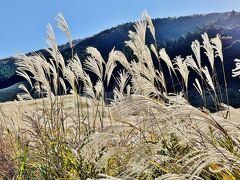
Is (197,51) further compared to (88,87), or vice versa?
(88,87)

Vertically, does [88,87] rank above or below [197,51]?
below

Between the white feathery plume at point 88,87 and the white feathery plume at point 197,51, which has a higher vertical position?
the white feathery plume at point 197,51

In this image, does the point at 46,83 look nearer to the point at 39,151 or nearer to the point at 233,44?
the point at 39,151

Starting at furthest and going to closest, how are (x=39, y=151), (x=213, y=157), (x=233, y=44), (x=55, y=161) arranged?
(x=233, y=44)
(x=39, y=151)
(x=55, y=161)
(x=213, y=157)

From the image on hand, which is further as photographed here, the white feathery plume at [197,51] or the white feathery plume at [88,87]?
the white feathery plume at [88,87]

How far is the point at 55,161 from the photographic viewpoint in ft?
15.0

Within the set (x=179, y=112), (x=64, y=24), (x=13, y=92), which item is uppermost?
(x=64, y=24)

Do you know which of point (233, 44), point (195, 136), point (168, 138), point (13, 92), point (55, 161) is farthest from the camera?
point (13, 92)

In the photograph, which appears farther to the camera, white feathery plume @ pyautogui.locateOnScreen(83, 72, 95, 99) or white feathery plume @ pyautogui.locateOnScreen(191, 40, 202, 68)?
white feathery plume @ pyautogui.locateOnScreen(83, 72, 95, 99)

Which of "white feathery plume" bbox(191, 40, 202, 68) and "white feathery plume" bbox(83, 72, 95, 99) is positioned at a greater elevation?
"white feathery plume" bbox(191, 40, 202, 68)

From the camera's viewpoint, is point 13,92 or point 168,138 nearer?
point 168,138

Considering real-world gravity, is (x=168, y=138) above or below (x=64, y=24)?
below

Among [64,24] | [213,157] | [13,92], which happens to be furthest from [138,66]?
[13,92]

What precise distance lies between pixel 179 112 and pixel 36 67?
9.84ft
